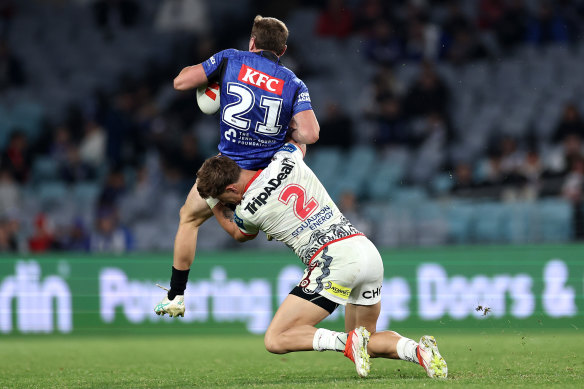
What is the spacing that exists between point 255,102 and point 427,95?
849 cm

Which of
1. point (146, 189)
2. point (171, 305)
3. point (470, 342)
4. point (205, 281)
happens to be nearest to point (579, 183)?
point (470, 342)

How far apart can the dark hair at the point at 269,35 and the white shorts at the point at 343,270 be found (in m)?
1.60

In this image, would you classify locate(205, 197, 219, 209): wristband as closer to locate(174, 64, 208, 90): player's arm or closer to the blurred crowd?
locate(174, 64, 208, 90): player's arm

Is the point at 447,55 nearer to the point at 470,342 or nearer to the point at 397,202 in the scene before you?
the point at 397,202

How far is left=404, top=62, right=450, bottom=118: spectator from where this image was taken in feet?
47.4

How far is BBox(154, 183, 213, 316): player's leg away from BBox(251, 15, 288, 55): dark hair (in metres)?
1.18

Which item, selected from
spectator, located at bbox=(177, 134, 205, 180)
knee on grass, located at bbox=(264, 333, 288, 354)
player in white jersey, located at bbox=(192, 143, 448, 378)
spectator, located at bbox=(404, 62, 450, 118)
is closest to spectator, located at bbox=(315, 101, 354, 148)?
spectator, located at bbox=(404, 62, 450, 118)

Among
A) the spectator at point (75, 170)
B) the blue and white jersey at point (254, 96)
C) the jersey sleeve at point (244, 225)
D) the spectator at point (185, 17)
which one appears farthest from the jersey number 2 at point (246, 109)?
the spectator at point (185, 17)

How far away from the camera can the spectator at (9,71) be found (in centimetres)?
1711

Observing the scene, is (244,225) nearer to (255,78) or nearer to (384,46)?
(255,78)

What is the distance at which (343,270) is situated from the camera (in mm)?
5934

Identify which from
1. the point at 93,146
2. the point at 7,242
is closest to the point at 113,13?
the point at 93,146

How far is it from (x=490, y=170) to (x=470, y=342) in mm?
3969

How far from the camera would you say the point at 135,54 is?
17422mm
